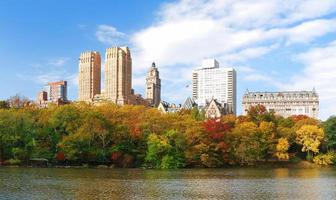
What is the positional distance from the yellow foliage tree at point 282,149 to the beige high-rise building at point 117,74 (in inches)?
4517

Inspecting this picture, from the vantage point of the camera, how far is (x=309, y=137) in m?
77.8

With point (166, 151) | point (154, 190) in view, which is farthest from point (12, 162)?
point (154, 190)

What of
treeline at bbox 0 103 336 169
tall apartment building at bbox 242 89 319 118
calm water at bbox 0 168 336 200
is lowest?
calm water at bbox 0 168 336 200

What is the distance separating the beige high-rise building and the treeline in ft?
372

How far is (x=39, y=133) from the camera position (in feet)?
208

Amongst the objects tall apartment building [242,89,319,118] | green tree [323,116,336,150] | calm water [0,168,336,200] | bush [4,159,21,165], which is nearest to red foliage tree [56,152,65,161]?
bush [4,159,21,165]

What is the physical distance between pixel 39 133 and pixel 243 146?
27984mm

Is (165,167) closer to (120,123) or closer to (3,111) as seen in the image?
(120,123)

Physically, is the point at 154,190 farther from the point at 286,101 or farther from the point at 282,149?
the point at 286,101

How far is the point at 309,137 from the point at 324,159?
4088 millimetres

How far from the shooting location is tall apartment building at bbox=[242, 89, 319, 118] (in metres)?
188

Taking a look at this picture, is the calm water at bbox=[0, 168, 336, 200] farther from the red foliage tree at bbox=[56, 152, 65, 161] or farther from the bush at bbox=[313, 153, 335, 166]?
the bush at bbox=[313, 153, 335, 166]

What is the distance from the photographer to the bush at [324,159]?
75688 mm

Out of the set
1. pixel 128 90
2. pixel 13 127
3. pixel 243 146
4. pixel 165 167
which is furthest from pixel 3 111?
pixel 128 90
